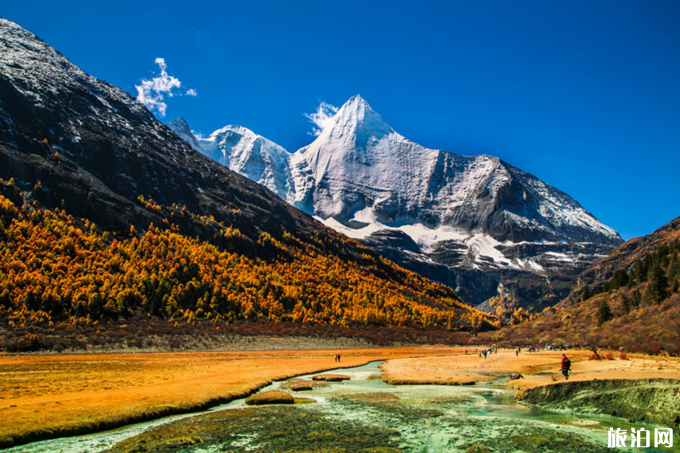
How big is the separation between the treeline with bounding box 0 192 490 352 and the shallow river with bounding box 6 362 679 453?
8497 centimetres

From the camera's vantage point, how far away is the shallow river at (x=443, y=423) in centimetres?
1870

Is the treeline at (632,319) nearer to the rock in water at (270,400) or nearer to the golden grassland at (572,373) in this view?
the golden grassland at (572,373)

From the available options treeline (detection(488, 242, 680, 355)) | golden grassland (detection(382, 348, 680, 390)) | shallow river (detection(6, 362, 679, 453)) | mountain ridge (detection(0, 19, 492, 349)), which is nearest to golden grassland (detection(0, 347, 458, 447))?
shallow river (detection(6, 362, 679, 453))

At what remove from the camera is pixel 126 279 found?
117m

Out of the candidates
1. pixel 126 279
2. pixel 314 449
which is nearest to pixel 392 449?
pixel 314 449

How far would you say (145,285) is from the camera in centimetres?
12125

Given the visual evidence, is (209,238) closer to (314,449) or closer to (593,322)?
(593,322)

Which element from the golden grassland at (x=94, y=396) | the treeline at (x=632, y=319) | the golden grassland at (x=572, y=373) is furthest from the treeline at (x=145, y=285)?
the golden grassland at (x=572, y=373)

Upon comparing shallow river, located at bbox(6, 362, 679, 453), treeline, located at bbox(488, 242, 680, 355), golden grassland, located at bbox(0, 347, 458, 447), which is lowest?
golden grassland, located at bbox(0, 347, 458, 447)

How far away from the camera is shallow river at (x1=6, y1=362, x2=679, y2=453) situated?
1870cm

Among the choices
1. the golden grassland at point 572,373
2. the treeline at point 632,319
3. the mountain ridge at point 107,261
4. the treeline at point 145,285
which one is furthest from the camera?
the mountain ridge at point 107,261

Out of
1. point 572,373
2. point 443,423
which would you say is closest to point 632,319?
point 572,373

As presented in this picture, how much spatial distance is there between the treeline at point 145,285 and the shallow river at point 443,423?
84974 millimetres

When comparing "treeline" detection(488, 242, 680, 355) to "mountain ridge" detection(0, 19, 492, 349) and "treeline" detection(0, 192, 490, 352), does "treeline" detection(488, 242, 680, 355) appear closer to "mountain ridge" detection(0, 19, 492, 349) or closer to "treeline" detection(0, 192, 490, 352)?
"mountain ridge" detection(0, 19, 492, 349)
